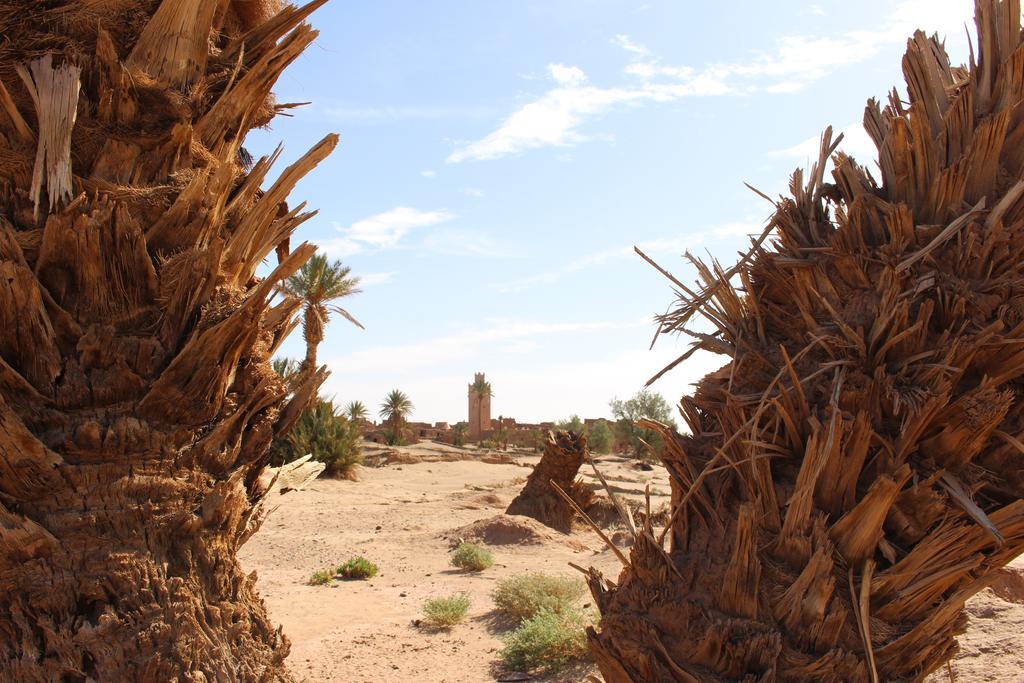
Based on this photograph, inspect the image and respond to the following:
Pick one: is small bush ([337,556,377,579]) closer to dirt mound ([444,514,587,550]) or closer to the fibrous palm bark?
dirt mound ([444,514,587,550])

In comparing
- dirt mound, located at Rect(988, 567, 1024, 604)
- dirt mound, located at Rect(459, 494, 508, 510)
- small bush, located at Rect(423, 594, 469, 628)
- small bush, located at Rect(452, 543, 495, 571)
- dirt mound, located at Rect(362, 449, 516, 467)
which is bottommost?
dirt mound, located at Rect(362, 449, 516, 467)

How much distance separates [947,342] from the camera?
2279mm

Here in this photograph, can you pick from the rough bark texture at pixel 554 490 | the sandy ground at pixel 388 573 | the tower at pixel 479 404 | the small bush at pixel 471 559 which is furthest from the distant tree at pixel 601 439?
the small bush at pixel 471 559

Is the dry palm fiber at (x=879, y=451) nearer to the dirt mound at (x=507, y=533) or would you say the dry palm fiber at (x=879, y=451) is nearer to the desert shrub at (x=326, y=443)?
the dirt mound at (x=507, y=533)

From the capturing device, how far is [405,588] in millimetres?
9820

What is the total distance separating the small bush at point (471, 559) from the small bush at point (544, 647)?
13.9ft

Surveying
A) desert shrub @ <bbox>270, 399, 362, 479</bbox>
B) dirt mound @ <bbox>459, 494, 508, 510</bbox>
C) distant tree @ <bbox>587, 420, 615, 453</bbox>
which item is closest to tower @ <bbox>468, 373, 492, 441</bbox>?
distant tree @ <bbox>587, 420, 615, 453</bbox>

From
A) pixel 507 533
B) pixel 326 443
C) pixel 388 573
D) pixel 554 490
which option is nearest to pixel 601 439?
pixel 326 443

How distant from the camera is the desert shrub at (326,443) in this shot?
72.0 feet

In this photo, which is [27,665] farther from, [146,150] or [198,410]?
[146,150]

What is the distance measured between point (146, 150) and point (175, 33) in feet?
1.89

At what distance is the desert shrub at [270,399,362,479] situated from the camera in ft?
72.0

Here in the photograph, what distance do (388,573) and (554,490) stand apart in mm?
5522

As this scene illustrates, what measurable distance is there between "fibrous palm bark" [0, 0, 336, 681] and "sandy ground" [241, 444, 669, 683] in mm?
2852
